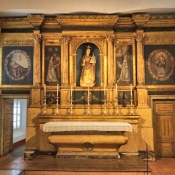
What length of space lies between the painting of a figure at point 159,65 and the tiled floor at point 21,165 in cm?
247

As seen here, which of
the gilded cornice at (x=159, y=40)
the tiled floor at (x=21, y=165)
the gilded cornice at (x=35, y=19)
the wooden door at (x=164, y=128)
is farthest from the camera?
the gilded cornice at (x=159, y=40)

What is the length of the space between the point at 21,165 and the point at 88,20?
477cm

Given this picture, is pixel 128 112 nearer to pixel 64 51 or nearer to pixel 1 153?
pixel 64 51

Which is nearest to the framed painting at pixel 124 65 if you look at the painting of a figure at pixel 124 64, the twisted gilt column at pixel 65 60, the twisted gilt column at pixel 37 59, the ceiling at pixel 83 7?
the painting of a figure at pixel 124 64

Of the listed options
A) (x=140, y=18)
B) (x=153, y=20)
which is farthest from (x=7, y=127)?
(x=153, y=20)

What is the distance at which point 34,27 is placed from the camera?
7.96 metres

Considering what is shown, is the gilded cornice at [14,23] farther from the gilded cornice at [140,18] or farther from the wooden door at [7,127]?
the gilded cornice at [140,18]

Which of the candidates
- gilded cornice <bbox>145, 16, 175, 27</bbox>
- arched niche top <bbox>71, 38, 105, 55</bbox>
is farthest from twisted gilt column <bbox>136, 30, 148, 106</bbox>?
arched niche top <bbox>71, 38, 105, 55</bbox>

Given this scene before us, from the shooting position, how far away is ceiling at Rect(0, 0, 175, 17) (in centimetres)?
702

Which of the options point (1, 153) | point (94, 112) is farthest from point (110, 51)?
point (1, 153)

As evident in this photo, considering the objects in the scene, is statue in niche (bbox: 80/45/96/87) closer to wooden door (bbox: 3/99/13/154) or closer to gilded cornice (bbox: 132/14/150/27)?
gilded cornice (bbox: 132/14/150/27)

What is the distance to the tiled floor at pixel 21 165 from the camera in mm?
5804

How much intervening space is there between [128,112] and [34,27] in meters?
4.09

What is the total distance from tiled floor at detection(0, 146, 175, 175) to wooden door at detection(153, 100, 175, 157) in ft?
1.36
